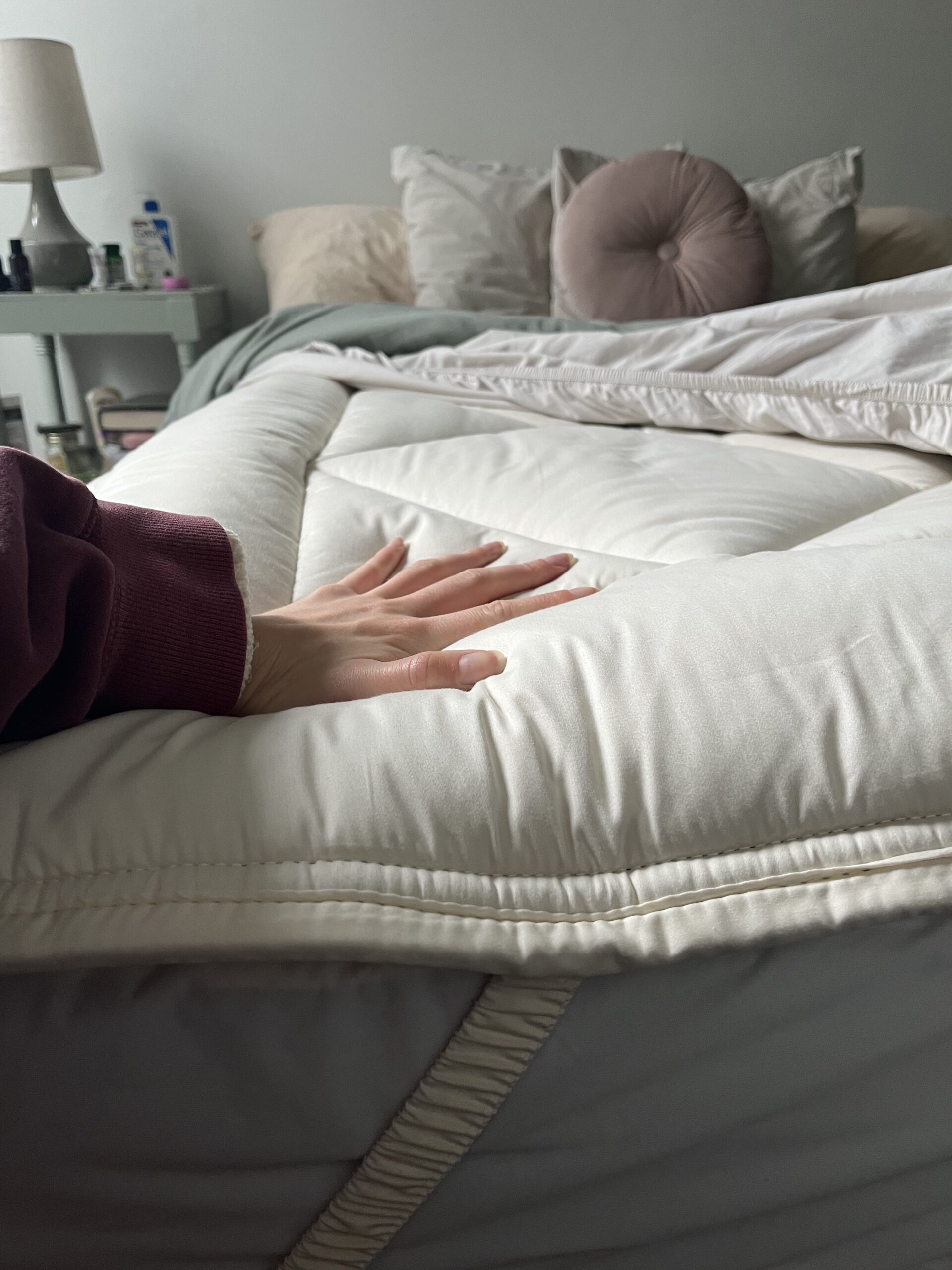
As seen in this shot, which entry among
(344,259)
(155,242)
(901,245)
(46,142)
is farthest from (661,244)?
(46,142)

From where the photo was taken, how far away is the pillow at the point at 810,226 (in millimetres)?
1973

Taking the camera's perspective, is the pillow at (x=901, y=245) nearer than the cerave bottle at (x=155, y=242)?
Yes

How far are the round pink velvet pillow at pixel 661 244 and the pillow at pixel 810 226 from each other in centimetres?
8

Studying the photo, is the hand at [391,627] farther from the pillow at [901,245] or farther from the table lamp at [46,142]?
the table lamp at [46,142]

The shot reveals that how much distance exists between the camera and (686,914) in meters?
0.34

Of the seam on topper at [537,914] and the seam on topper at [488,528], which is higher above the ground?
the seam on topper at [537,914]

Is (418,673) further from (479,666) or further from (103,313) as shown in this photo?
(103,313)

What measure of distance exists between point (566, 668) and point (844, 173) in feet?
6.82

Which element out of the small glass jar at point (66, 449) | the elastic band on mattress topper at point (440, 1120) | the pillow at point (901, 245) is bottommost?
the small glass jar at point (66, 449)

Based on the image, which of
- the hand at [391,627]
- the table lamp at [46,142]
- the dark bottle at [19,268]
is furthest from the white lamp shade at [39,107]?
the hand at [391,627]

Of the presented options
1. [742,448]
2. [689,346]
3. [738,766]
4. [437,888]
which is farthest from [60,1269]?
[689,346]

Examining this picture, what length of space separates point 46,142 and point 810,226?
1728 mm

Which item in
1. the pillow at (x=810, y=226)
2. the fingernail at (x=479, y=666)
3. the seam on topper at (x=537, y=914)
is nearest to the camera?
the seam on topper at (x=537, y=914)

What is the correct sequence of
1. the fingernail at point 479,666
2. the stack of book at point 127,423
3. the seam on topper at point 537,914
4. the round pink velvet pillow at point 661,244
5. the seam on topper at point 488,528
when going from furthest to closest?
the stack of book at point 127,423
the round pink velvet pillow at point 661,244
the seam on topper at point 488,528
the fingernail at point 479,666
the seam on topper at point 537,914
